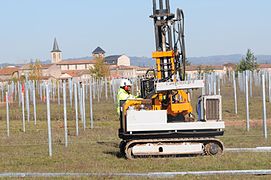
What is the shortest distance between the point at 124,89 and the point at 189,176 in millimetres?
4887

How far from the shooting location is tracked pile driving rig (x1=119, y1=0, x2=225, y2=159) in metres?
13.7

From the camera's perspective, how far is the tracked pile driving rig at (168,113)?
13664 mm

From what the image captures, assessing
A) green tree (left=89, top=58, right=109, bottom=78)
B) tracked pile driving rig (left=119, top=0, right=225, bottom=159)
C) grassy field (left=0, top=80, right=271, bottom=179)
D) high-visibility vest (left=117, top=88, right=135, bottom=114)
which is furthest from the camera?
green tree (left=89, top=58, right=109, bottom=78)

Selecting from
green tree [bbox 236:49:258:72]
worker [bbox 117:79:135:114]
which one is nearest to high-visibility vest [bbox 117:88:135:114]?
worker [bbox 117:79:135:114]

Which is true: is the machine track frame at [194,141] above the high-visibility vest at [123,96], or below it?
below

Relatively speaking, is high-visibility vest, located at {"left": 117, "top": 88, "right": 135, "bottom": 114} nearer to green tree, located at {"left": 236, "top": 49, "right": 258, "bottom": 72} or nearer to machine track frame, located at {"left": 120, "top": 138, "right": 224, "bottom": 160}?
machine track frame, located at {"left": 120, "top": 138, "right": 224, "bottom": 160}

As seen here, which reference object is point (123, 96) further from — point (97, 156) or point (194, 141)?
point (194, 141)

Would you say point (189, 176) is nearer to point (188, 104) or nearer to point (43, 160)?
point (188, 104)

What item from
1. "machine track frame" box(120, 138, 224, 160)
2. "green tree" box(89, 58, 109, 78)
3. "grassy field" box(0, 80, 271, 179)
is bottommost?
"grassy field" box(0, 80, 271, 179)

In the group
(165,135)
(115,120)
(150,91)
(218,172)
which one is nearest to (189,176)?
(218,172)

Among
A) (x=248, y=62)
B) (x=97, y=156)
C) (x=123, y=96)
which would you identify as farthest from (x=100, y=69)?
(x=97, y=156)

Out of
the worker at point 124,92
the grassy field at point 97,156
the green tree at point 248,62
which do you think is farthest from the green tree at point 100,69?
the worker at point 124,92

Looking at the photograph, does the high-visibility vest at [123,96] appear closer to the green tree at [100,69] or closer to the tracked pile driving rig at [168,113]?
the tracked pile driving rig at [168,113]

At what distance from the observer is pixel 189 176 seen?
432 inches
